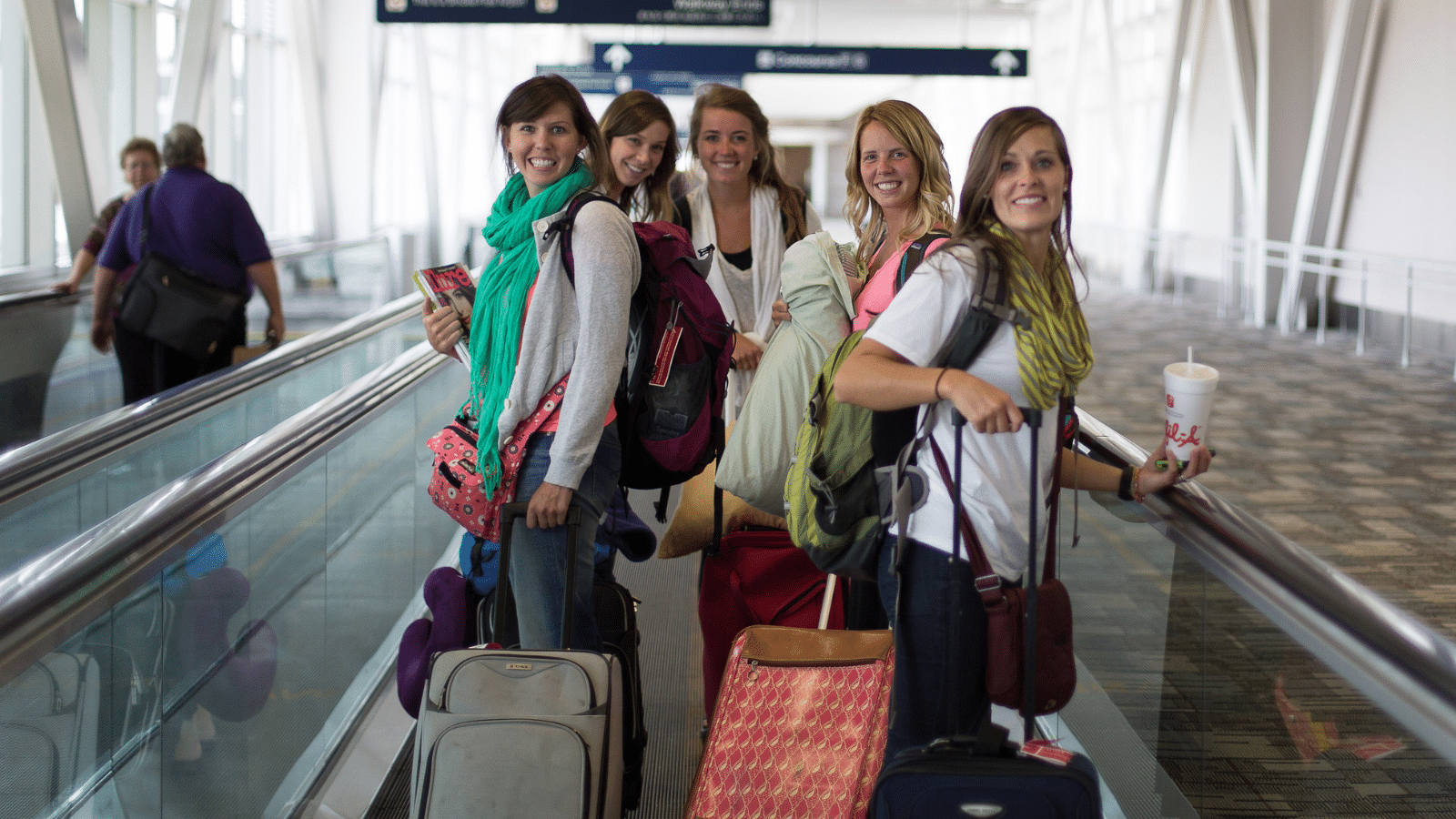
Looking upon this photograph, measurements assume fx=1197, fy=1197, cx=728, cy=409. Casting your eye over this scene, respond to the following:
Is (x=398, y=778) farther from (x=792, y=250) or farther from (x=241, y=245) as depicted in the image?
(x=241, y=245)

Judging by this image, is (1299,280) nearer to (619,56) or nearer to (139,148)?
(619,56)

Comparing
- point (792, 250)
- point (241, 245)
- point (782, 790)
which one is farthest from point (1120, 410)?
point (782, 790)

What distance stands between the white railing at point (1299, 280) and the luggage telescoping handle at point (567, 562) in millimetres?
10576

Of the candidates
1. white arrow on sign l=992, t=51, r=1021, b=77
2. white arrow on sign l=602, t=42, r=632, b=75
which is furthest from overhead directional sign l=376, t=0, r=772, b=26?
white arrow on sign l=992, t=51, r=1021, b=77

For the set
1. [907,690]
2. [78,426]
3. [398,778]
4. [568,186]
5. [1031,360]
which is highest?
[568,186]

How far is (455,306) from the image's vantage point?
2.74 m

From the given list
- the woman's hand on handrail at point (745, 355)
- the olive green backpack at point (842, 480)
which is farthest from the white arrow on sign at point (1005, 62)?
the olive green backpack at point (842, 480)

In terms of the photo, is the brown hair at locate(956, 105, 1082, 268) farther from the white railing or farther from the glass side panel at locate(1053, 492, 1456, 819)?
the white railing

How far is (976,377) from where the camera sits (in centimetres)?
192

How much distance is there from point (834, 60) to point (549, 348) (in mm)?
14116

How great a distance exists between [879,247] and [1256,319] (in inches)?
534

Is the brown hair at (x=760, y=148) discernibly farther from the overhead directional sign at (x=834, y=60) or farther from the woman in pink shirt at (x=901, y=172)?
the overhead directional sign at (x=834, y=60)

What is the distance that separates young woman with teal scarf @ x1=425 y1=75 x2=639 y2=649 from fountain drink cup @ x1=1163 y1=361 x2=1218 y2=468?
3.50ft

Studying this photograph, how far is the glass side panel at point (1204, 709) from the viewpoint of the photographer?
65.5 inches
